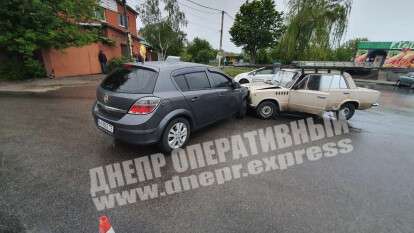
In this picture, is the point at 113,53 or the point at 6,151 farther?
the point at 113,53

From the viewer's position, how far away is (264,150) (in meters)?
4.31

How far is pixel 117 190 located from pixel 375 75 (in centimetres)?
3306

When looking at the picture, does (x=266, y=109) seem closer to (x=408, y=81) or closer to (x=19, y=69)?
(x=19, y=69)

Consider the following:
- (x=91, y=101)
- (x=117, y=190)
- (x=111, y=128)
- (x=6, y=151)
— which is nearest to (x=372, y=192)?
(x=117, y=190)

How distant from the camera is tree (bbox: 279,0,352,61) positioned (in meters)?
17.5

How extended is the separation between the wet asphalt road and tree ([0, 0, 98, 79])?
7.58 metres

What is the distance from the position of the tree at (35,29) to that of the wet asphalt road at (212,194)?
7579mm

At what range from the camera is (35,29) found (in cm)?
1020

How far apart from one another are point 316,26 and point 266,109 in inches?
627

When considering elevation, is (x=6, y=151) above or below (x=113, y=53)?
below

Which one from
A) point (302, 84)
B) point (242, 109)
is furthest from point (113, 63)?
point (302, 84)

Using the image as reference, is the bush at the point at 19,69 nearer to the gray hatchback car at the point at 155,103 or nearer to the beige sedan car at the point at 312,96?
the gray hatchback car at the point at 155,103

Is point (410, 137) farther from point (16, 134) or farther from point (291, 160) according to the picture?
point (16, 134)

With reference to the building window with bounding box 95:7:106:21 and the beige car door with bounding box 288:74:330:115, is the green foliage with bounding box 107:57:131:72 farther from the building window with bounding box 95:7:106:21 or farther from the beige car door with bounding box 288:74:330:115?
the beige car door with bounding box 288:74:330:115
